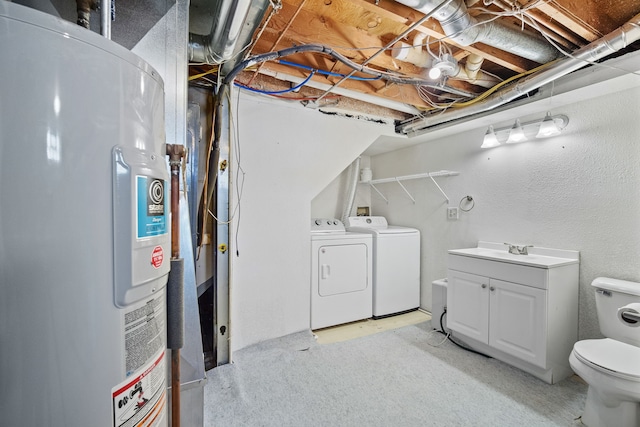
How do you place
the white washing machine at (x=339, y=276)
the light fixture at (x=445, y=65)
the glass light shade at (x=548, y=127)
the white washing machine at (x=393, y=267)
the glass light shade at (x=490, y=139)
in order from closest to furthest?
the light fixture at (x=445, y=65) → the glass light shade at (x=548, y=127) → the glass light shade at (x=490, y=139) → the white washing machine at (x=339, y=276) → the white washing machine at (x=393, y=267)

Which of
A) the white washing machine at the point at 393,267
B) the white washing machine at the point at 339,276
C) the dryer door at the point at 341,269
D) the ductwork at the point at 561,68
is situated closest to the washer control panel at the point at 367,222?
the white washing machine at the point at 393,267

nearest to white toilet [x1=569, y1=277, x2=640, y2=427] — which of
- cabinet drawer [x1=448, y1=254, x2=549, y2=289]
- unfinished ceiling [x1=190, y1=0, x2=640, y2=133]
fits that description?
cabinet drawer [x1=448, y1=254, x2=549, y2=289]

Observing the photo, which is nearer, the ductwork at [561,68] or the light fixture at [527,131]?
the ductwork at [561,68]

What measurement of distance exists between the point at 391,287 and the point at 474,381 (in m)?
1.28

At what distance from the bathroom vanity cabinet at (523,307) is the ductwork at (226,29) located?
226 centimetres

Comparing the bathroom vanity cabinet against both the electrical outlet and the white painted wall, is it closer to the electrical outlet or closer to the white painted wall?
the electrical outlet

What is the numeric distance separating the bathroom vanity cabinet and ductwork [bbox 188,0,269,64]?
2264mm

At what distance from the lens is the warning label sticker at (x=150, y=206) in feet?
1.91

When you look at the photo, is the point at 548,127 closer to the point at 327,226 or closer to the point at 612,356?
the point at 612,356

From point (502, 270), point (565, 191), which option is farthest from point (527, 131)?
point (502, 270)

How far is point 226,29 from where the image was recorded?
127cm

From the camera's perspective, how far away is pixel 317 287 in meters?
2.80

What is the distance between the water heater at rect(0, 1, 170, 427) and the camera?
46cm

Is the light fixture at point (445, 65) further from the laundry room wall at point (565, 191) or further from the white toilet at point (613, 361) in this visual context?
the white toilet at point (613, 361)
